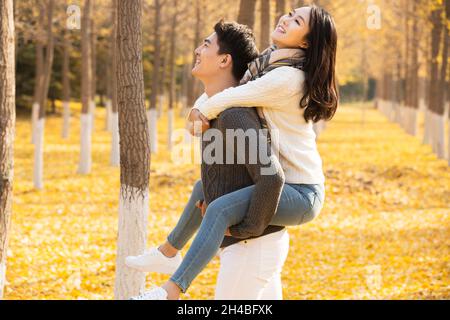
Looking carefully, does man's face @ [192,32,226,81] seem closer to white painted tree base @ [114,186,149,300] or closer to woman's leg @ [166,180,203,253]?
woman's leg @ [166,180,203,253]

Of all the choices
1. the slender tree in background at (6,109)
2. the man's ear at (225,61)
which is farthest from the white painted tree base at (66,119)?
the man's ear at (225,61)

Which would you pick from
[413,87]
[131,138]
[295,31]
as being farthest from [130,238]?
[413,87]

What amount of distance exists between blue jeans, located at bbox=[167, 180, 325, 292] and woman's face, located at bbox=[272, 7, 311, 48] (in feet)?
2.38

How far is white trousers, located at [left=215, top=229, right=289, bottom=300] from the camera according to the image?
12.6 ft

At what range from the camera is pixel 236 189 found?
3803 mm

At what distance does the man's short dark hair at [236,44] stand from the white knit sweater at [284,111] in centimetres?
31

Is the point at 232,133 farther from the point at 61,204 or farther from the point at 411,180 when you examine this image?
the point at 411,180

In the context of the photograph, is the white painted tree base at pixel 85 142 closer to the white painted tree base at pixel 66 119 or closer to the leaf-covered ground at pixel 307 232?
the leaf-covered ground at pixel 307 232

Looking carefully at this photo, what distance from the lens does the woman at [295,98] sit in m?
3.77

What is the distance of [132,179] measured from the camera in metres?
6.51

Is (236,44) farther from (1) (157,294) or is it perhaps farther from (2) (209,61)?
(1) (157,294)

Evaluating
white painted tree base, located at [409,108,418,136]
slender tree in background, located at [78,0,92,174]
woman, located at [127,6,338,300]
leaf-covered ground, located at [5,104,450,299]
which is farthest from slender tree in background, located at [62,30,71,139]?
woman, located at [127,6,338,300]

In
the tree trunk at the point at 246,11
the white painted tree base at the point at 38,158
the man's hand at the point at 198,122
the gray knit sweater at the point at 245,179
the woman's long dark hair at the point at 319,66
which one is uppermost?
the tree trunk at the point at 246,11

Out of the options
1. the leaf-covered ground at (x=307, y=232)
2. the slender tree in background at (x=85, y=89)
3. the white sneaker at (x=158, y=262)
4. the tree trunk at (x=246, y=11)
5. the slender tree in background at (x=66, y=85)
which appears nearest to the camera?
the white sneaker at (x=158, y=262)
